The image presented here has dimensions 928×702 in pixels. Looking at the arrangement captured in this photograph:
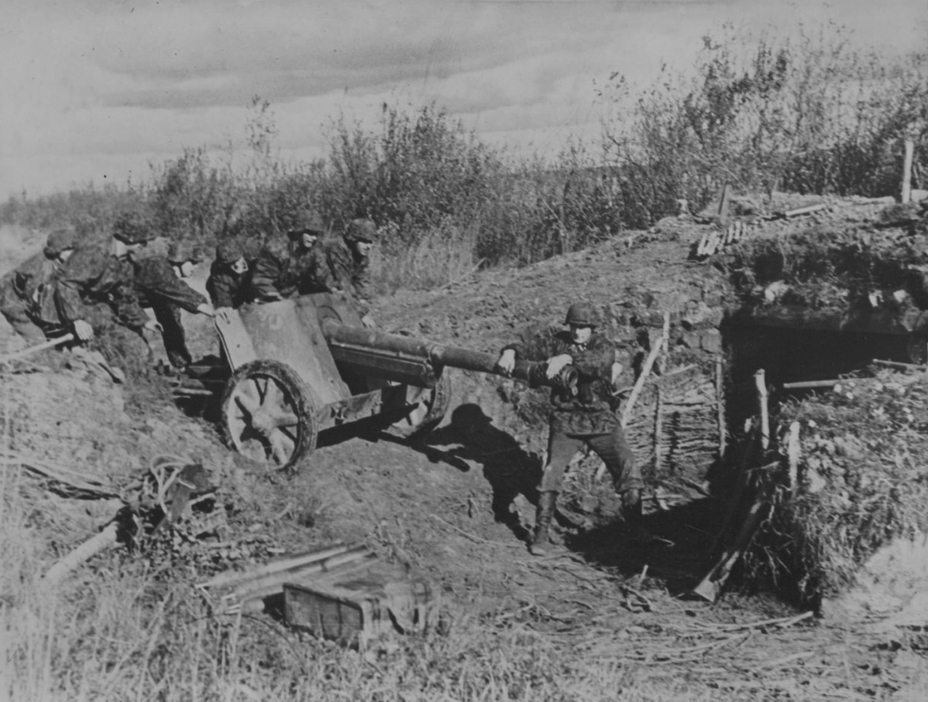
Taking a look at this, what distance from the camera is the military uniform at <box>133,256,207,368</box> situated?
26.1ft

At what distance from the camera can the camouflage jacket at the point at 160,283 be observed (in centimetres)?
800

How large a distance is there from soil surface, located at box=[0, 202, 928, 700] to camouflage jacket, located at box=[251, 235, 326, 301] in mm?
1094

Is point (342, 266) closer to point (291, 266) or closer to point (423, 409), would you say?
point (291, 266)

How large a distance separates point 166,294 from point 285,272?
1.01m

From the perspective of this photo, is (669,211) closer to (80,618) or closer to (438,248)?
(438,248)

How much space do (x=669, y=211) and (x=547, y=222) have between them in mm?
1904

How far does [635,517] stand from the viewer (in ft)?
22.7

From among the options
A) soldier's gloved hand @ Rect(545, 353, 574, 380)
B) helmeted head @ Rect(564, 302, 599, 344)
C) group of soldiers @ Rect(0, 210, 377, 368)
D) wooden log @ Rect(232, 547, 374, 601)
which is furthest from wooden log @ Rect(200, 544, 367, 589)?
group of soldiers @ Rect(0, 210, 377, 368)

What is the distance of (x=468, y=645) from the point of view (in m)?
4.72

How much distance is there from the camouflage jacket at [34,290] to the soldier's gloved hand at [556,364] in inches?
150

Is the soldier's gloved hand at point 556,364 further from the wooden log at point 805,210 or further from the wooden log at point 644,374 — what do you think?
the wooden log at point 805,210

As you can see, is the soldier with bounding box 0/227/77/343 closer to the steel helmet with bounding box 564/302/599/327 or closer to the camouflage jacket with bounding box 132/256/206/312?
the camouflage jacket with bounding box 132/256/206/312

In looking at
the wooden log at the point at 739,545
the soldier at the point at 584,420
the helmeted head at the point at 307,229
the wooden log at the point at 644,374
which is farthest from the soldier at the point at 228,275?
the wooden log at the point at 739,545

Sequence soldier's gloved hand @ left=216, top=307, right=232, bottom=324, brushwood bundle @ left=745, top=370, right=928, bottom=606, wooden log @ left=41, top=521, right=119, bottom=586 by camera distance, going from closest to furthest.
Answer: wooden log @ left=41, top=521, right=119, bottom=586 < brushwood bundle @ left=745, top=370, right=928, bottom=606 < soldier's gloved hand @ left=216, top=307, right=232, bottom=324
